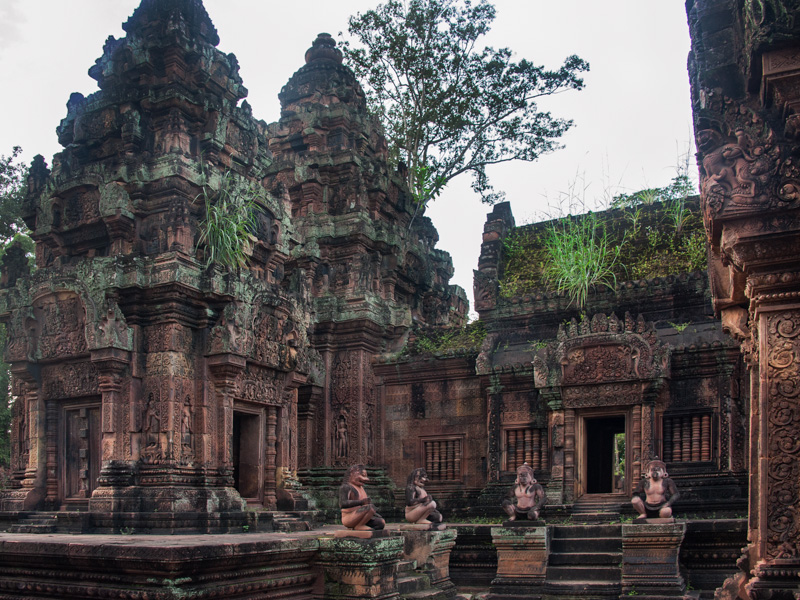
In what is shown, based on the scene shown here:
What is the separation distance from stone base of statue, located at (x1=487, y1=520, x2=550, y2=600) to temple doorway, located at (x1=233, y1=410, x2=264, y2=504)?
3.40 m

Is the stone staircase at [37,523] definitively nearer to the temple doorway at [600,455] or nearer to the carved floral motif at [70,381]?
the carved floral motif at [70,381]

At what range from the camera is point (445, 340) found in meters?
16.2

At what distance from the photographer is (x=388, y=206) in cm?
1780

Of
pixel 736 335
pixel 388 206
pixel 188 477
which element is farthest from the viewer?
pixel 388 206

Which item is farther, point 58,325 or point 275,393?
point 275,393

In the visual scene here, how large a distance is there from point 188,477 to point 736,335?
22.5ft

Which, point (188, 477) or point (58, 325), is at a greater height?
point (58, 325)

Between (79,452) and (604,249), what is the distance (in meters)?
9.54

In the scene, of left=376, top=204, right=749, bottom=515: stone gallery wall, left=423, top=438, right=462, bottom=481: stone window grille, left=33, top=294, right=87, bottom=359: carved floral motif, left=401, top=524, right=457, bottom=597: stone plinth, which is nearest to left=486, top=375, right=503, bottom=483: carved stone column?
left=376, top=204, right=749, bottom=515: stone gallery wall

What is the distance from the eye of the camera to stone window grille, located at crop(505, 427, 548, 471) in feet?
45.8

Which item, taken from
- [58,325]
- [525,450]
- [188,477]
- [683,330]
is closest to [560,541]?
[525,450]

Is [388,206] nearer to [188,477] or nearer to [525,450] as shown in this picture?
[525,450]

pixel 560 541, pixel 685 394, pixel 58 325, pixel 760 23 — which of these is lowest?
pixel 560 541

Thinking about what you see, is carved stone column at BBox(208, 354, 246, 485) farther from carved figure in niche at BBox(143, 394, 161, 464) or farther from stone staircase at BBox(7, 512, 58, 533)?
stone staircase at BBox(7, 512, 58, 533)
